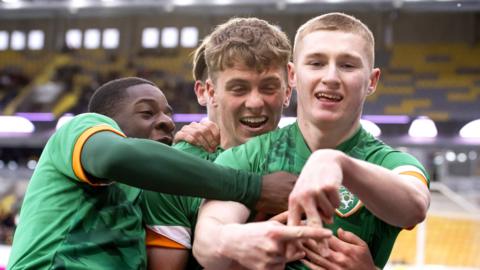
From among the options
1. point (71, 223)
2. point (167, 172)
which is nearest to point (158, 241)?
point (71, 223)

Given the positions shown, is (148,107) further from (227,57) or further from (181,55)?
(181,55)

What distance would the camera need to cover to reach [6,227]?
1511cm

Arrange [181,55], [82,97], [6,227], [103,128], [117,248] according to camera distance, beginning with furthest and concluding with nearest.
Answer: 1. [181,55]
2. [82,97]
3. [6,227]
4. [117,248]
5. [103,128]

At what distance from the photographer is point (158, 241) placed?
246 cm

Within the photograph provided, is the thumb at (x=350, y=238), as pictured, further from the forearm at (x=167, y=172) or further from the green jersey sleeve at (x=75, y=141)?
the green jersey sleeve at (x=75, y=141)

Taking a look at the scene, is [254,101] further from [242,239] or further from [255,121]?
[242,239]

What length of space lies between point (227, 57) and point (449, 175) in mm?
13745

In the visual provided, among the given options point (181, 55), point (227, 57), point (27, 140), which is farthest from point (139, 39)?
point (227, 57)

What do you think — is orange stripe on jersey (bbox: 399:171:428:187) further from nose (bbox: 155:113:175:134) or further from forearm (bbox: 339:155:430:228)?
nose (bbox: 155:113:175:134)

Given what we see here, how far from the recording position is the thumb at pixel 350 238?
80.5 inches

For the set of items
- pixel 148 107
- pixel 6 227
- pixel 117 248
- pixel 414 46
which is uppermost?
pixel 148 107

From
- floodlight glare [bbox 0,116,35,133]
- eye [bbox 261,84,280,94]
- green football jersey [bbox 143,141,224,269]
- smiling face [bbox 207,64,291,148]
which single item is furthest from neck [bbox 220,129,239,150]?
floodlight glare [bbox 0,116,35,133]

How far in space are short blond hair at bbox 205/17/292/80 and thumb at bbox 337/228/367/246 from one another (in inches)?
32.6

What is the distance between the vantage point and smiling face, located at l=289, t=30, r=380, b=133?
2.03 m
